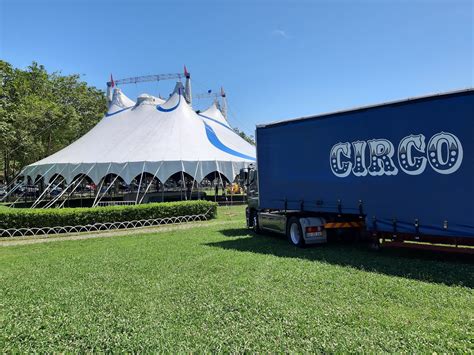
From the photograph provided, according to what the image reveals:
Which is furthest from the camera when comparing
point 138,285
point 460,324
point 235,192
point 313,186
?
point 235,192

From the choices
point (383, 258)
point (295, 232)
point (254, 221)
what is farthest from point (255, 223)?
point (383, 258)

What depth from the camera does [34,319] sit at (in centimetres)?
523

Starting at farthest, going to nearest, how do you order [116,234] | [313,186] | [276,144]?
[116,234] → [276,144] → [313,186]

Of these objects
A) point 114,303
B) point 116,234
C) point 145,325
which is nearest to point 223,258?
point 114,303

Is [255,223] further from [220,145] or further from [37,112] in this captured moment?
[37,112]

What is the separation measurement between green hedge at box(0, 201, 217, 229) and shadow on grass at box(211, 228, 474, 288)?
649cm

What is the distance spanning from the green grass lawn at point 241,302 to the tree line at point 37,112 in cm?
2856

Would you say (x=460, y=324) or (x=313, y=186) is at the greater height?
(x=313, y=186)

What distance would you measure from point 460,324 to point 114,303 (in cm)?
467

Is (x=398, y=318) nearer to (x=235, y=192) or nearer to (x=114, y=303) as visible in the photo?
(x=114, y=303)

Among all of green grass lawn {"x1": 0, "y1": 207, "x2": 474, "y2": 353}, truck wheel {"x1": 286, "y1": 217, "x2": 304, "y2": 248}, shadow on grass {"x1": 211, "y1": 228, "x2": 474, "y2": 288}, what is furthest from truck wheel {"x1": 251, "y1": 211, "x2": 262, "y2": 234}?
green grass lawn {"x1": 0, "y1": 207, "x2": 474, "y2": 353}

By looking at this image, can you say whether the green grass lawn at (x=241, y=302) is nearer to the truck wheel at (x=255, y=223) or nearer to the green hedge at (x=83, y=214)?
the truck wheel at (x=255, y=223)

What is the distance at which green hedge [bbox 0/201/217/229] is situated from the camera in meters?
15.5

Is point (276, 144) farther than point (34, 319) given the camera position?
Yes
